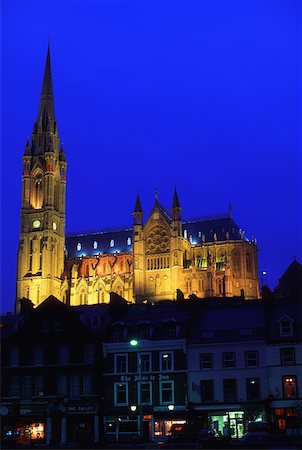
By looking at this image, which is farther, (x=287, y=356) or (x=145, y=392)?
(x=145, y=392)

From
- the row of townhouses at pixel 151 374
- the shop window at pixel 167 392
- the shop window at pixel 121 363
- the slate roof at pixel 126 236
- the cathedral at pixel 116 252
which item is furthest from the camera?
the slate roof at pixel 126 236

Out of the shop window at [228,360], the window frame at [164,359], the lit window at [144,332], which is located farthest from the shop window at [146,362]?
the shop window at [228,360]

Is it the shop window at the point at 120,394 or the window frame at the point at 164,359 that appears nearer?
the window frame at the point at 164,359

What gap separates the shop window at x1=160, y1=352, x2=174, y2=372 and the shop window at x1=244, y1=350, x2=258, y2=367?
5802 mm

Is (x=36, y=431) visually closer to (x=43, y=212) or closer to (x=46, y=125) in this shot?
(x=43, y=212)

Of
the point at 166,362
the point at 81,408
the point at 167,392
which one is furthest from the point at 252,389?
the point at 81,408

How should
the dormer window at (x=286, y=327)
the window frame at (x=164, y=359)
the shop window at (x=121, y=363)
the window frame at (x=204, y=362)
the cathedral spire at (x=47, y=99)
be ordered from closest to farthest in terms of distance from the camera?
the dormer window at (x=286, y=327) < the window frame at (x=204, y=362) < the window frame at (x=164, y=359) < the shop window at (x=121, y=363) < the cathedral spire at (x=47, y=99)

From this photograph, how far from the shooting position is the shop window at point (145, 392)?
5491 cm

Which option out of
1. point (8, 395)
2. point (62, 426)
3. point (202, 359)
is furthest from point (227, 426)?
point (8, 395)

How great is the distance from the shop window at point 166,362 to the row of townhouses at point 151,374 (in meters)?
0.08

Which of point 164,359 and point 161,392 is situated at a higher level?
point 164,359

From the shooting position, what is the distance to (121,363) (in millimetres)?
56250

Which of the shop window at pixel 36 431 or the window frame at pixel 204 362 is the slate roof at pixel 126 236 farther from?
the shop window at pixel 36 431

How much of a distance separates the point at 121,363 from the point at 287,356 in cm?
1299
